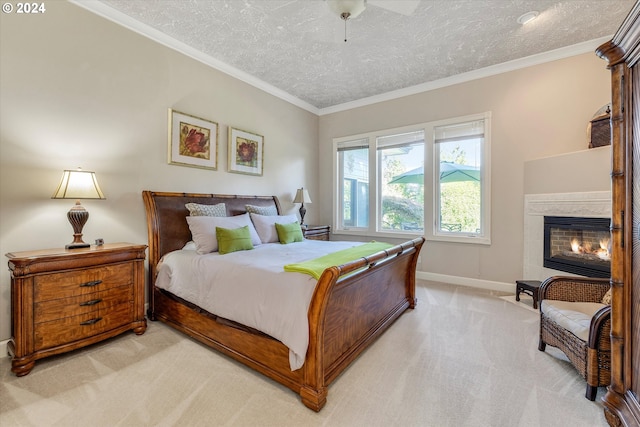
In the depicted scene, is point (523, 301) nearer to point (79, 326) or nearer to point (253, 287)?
point (253, 287)

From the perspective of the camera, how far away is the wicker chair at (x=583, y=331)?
5.41 feet

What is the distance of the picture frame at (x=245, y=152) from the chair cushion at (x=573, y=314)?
3731 millimetres

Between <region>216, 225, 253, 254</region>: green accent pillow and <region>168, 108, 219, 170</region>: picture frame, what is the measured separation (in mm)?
1178

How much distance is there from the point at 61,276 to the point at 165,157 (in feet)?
5.20

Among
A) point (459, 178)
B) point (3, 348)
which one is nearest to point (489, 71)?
point (459, 178)

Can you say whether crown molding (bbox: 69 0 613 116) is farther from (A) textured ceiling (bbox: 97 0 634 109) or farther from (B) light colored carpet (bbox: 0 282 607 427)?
(B) light colored carpet (bbox: 0 282 607 427)

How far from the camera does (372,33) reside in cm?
300

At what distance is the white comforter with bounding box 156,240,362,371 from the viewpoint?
1663 mm

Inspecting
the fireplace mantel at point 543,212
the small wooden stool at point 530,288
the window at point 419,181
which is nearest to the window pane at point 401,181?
the window at point 419,181

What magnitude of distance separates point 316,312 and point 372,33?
9.82 ft

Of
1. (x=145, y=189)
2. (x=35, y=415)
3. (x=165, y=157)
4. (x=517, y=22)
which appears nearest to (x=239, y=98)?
(x=165, y=157)

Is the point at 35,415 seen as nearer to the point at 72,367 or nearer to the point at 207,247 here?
the point at 72,367

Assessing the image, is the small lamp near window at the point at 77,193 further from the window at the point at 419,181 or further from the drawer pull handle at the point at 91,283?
the window at the point at 419,181

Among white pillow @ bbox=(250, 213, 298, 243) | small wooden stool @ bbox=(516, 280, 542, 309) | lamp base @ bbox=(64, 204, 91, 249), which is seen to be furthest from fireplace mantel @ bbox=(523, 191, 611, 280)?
lamp base @ bbox=(64, 204, 91, 249)
